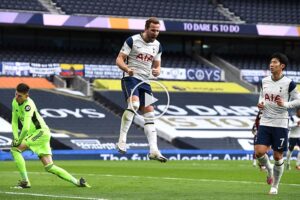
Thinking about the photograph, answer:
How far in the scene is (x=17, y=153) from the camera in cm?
1780

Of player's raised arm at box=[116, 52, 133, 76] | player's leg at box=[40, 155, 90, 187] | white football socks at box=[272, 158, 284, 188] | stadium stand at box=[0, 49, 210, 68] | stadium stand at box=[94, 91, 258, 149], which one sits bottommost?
stadium stand at box=[94, 91, 258, 149]

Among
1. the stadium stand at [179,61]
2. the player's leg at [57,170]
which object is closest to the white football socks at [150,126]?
the player's leg at [57,170]

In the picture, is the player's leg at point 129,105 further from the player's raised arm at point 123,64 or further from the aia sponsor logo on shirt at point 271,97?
the aia sponsor logo on shirt at point 271,97

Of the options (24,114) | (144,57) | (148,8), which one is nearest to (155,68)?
(144,57)

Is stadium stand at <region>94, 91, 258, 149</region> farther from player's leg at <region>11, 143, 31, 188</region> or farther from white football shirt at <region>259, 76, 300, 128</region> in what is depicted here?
white football shirt at <region>259, 76, 300, 128</region>

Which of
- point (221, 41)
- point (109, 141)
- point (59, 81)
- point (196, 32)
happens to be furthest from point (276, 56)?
point (221, 41)

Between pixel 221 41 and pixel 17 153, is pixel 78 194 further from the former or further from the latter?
pixel 221 41

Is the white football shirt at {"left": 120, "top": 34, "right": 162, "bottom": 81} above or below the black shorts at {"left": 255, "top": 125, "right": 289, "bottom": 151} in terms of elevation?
above

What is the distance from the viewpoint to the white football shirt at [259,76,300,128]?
1653 centimetres

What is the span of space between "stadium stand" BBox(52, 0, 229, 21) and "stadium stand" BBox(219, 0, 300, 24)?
1.98 meters

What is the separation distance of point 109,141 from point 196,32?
1582cm

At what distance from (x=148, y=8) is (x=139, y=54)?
41.6m

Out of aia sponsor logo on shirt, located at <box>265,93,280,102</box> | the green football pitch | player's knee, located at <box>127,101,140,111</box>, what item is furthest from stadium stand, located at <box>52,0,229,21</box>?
aia sponsor logo on shirt, located at <box>265,93,280,102</box>

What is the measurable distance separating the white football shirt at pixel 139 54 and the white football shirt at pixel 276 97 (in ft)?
7.53
